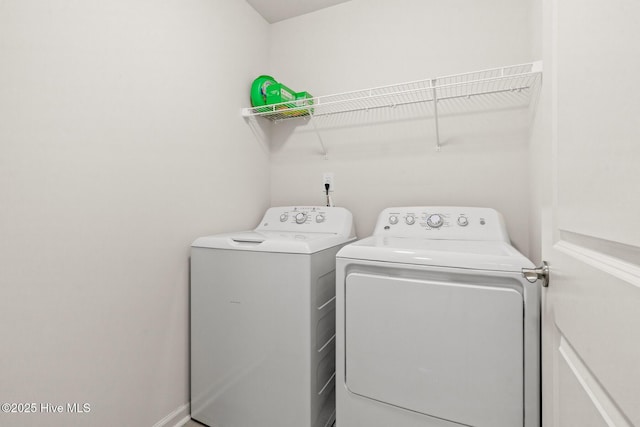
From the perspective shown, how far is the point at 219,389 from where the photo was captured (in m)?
1.46

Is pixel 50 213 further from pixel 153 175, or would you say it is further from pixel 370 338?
pixel 370 338

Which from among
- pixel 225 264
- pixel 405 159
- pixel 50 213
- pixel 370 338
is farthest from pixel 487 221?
pixel 50 213

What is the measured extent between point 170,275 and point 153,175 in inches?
20.0

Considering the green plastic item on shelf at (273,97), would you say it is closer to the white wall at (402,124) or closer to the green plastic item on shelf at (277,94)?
the green plastic item on shelf at (277,94)

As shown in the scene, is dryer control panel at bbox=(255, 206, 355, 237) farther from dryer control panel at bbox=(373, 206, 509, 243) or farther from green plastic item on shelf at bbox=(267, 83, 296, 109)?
green plastic item on shelf at bbox=(267, 83, 296, 109)

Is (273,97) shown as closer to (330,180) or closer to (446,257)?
(330,180)

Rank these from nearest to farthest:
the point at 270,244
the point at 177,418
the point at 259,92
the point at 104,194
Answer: the point at 104,194
the point at 270,244
the point at 177,418
the point at 259,92

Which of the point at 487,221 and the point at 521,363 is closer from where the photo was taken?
the point at 521,363

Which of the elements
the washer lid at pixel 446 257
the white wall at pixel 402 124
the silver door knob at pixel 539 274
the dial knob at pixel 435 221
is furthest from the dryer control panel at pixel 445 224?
the silver door knob at pixel 539 274

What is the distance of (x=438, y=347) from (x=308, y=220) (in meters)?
1.08

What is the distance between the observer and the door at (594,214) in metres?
0.37

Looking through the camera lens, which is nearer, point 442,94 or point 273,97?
point 442,94

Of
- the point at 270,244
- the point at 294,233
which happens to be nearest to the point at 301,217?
the point at 294,233

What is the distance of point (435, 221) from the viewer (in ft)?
5.17
